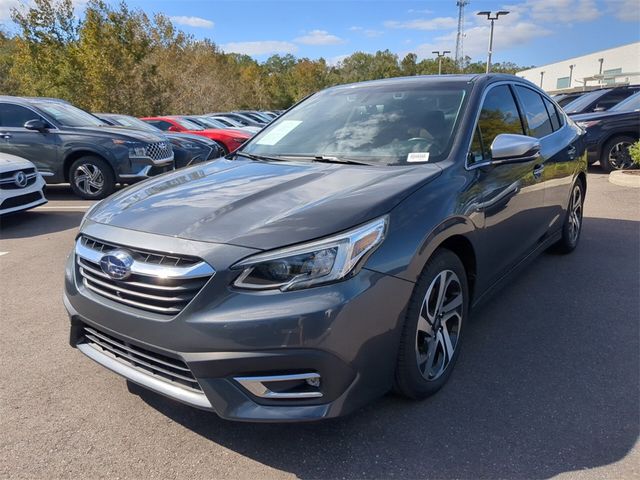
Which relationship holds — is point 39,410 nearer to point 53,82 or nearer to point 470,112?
point 470,112

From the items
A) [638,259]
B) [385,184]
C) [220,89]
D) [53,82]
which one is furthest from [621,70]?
[385,184]

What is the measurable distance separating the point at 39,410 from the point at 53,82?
24.9 m

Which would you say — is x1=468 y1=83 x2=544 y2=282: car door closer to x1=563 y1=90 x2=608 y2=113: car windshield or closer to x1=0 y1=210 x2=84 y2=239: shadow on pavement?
x1=0 y1=210 x2=84 y2=239: shadow on pavement

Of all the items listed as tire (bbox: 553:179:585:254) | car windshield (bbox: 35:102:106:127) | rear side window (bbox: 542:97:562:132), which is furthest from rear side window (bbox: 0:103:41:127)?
tire (bbox: 553:179:585:254)

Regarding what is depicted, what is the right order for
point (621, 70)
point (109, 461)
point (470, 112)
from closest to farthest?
point (109, 461) < point (470, 112) < point (621, 70)

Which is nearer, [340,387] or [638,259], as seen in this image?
[340,387]

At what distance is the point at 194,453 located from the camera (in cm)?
223

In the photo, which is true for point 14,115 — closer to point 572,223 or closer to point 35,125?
point 35,125

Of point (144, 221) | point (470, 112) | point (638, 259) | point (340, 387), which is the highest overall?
point (470, 112)

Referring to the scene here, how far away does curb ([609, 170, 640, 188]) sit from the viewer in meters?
8.59

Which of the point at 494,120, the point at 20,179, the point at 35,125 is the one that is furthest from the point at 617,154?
the point at 35,125

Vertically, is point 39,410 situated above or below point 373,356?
below

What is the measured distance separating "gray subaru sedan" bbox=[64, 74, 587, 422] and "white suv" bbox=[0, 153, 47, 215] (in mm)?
4719

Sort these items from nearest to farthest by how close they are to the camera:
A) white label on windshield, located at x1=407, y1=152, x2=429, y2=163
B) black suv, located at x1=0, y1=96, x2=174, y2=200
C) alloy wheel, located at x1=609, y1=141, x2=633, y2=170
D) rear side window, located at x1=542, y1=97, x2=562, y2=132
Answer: white label on windshield, located at x1=407, y1=152, x2=429, y2=163, rear side window, located at x1=542, y1=97, x2=562, y2=132, black suv, located at x1=0, y1=96, x2=174, y2=200, alloy wheel, located at x1=609, y1=141, x2=633, y2=170
